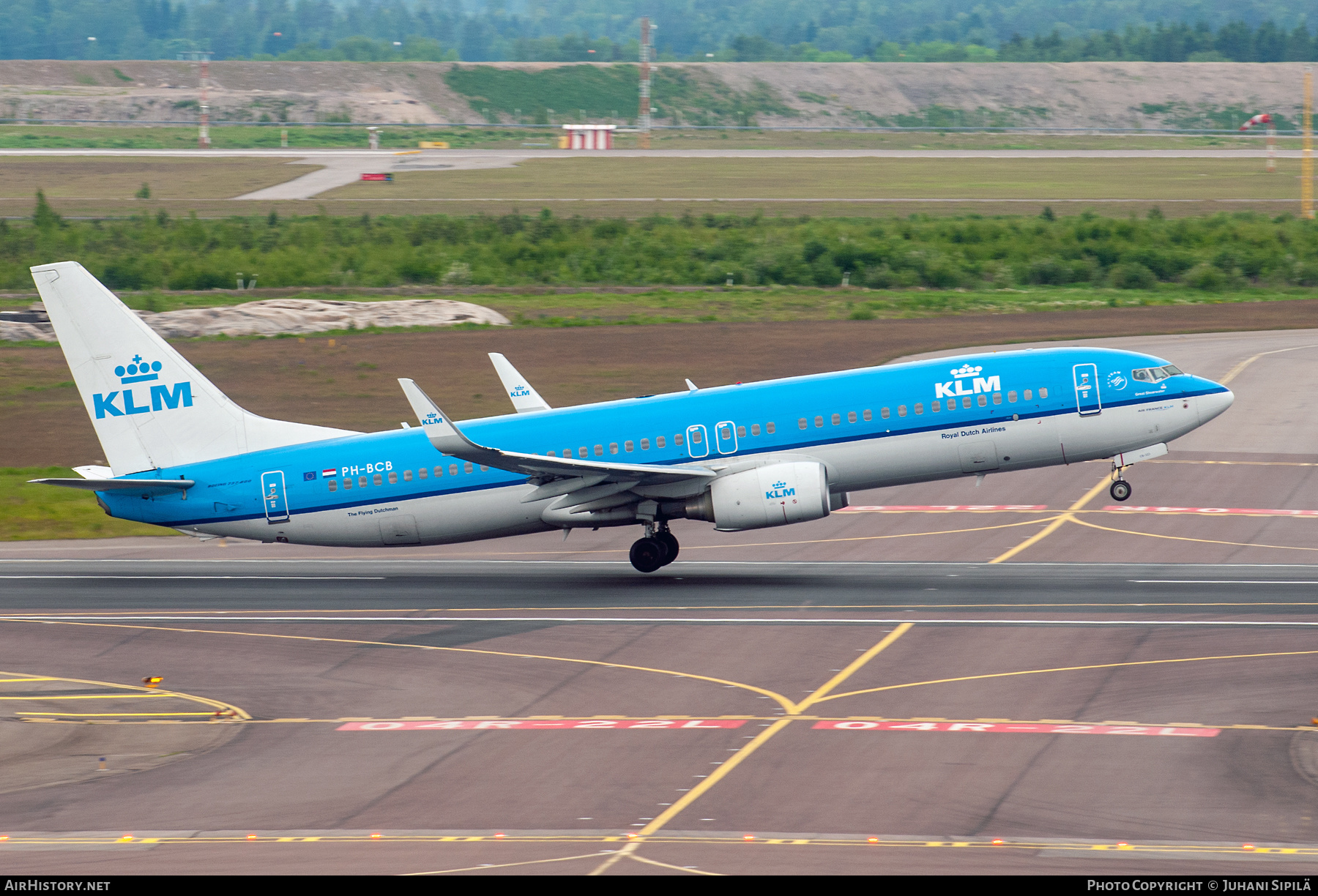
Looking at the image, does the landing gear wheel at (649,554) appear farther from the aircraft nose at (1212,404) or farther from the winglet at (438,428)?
the aircraft nose at (1212,404)

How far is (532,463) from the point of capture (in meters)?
38.2

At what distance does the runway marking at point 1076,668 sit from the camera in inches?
1147

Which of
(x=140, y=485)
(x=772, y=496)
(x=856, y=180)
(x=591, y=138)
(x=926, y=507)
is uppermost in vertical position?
(x=591, y=138)

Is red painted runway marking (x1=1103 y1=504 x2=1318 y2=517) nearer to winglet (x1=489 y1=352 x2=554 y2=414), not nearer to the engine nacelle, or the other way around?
the engine nacelle

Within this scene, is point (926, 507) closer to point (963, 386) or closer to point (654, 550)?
point (963, 386)

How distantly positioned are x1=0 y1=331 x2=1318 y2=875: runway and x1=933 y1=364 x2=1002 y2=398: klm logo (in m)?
4.93

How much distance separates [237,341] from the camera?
8100 cm

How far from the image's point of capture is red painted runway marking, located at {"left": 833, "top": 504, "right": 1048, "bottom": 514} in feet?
161

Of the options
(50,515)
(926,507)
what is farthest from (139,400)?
(926,507)

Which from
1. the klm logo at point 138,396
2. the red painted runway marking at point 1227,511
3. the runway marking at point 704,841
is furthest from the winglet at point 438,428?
the red painted runway marking at point 1227,511

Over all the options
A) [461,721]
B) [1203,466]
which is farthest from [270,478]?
[1203,466]

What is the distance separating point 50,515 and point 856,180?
12084cm

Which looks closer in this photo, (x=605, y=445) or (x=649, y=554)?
(x=605, y=445)

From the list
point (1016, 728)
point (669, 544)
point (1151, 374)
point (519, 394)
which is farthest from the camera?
point (519, 394)
